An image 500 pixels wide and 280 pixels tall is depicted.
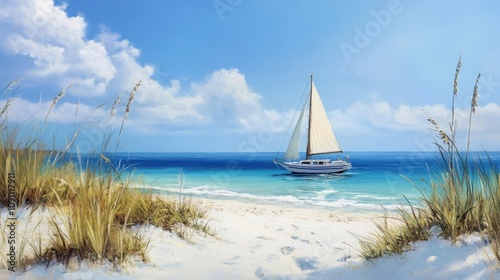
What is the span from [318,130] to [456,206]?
33.9 metres

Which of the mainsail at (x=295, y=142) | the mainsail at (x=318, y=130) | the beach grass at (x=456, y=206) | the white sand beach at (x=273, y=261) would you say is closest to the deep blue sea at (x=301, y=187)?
the beach grass at (x=456, y=206)

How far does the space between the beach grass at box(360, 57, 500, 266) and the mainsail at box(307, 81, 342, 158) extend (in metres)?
33.2

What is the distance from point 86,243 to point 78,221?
0.23 m

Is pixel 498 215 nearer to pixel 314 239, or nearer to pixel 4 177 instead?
pixel 314 239

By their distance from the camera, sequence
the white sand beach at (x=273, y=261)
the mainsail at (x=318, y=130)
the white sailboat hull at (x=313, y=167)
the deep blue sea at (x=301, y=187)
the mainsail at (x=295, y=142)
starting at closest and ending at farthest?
the white sand beach at (x=273, y=261) → the deep blue sea at (x=301, y=187) → the mainsail at (x=318, y=130) → the mainsail at (x=295, y=142) → the white sailboat hull at (x=313, y=167)

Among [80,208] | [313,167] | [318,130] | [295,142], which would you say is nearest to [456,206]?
[80,208]

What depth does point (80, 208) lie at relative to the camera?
3865mm

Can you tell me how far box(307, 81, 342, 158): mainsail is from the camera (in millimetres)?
37312

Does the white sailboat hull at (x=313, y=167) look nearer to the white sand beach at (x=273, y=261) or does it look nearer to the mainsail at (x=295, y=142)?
the mainsail at (x=295, y=142)

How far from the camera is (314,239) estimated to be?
6391 mm

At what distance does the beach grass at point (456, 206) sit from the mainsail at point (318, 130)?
109ft

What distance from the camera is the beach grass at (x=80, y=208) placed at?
3.45m

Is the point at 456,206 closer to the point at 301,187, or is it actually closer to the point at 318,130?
the point at 301,187

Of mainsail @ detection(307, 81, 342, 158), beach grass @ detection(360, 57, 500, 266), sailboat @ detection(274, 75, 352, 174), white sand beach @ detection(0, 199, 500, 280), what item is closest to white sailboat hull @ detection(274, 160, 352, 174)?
sailboat @ detection(274, 75, 352, 174)
